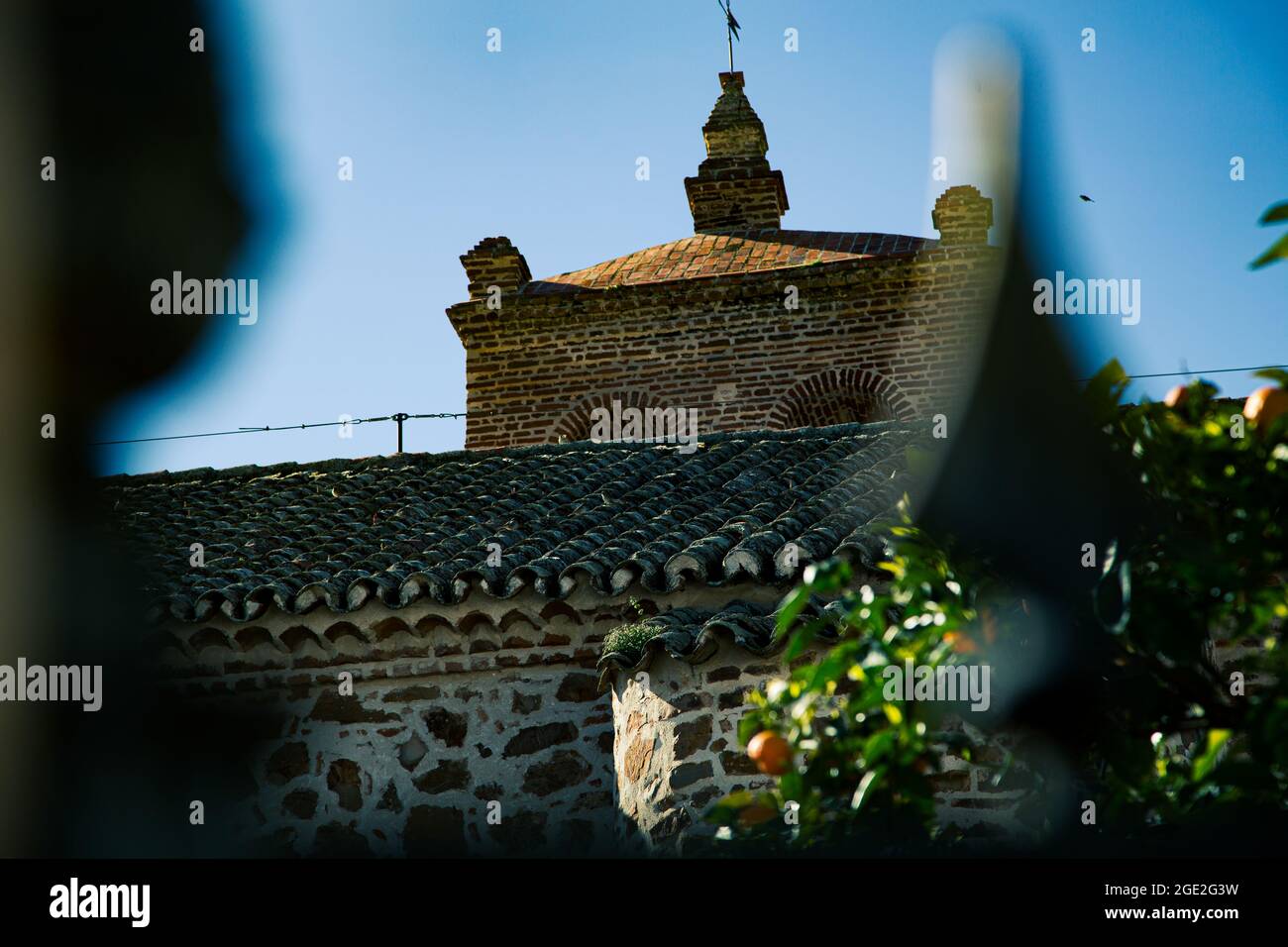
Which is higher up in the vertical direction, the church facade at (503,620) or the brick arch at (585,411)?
the brick arch at (585,411)

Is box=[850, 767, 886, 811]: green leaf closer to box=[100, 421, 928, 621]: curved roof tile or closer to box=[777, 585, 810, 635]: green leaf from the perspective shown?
box=[777, 585, 810, 635]: green leaf

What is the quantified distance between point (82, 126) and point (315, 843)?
4.48 meters

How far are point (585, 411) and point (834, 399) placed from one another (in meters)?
2.79

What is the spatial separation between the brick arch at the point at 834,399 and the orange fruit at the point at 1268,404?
12.3m

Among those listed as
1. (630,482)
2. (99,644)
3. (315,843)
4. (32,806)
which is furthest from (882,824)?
(630,482)

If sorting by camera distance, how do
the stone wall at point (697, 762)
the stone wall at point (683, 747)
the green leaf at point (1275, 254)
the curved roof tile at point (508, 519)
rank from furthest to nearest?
1. the curved roof tile at point (508, 519)
2. the stone wall at point (683, 747)
3. the stone wall at point (697, 762)
4. the green leaf at point (1275, 254)

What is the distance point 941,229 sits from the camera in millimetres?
14867

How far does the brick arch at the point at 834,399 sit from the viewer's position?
14844 millimetres

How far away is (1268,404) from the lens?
248 cm

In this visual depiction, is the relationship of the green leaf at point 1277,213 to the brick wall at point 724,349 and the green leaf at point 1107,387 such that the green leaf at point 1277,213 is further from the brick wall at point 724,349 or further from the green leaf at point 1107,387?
the brick wall at point 724,349

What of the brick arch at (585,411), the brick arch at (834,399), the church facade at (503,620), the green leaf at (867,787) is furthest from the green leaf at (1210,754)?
the brick arch at (585,411)

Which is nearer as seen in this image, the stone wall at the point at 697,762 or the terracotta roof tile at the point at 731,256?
the stone wall at the point at 697,762

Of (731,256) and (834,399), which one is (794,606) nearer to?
(834,399)

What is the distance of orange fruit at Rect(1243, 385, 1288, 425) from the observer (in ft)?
8.11
